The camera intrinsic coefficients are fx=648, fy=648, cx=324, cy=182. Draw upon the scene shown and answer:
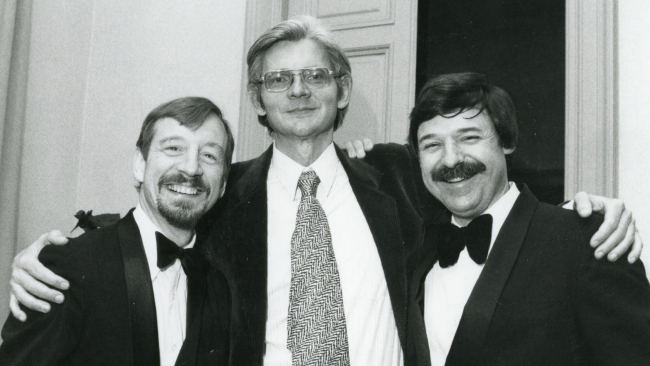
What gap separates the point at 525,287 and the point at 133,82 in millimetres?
2745

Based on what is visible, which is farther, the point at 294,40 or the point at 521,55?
the point at 521,55

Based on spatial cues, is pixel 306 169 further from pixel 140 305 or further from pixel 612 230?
pixel 612 230

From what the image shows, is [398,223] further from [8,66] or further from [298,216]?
[8,66]

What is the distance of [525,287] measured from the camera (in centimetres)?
170

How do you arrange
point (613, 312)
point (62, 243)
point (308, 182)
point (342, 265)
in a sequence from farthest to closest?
point (308, 182)
point (342, 265)
point (62, 243)
point (613, 312)

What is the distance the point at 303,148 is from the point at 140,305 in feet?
2.82

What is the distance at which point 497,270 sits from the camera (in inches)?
68.3

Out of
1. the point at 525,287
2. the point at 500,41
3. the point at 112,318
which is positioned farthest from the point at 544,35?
the point at 112,318

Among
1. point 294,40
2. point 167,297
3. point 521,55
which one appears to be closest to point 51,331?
point 167,297

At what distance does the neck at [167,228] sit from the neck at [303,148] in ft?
1.70

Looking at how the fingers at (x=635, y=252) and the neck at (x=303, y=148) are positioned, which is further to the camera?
the neck at (x=303, y=148)

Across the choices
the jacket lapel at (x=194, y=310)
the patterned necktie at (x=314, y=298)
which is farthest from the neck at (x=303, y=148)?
the jacket lapel at (x=194, y=310)

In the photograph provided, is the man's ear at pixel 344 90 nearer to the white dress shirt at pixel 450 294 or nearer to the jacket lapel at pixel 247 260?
the jacket lapel at pixel 247 260

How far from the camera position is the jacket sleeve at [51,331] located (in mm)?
1596
